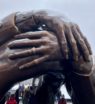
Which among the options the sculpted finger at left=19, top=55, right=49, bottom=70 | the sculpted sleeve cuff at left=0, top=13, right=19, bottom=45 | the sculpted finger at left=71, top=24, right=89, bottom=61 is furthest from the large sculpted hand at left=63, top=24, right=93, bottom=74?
the sculpted sleeve cuff at left=0, top=13, right=19, bottom=45

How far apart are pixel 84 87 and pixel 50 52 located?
26 cm

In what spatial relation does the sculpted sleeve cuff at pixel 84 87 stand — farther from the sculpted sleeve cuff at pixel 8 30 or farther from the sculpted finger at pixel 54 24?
the sculpted sleeve cuff at pixel 8 30

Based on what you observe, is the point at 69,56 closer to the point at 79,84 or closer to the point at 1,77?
the point at 79,84

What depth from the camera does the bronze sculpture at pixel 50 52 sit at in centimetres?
177

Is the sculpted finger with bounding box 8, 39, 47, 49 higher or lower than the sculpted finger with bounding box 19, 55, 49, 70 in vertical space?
higher

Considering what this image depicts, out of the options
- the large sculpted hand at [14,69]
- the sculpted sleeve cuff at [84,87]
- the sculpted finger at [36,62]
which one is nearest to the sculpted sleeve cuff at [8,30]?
the large sculpted hand at [14,69]

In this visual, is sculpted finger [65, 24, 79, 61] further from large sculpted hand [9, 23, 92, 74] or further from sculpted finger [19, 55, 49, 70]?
sculpted finger [19, 55, 49, 70]

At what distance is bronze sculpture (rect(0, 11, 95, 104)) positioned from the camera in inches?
69.7

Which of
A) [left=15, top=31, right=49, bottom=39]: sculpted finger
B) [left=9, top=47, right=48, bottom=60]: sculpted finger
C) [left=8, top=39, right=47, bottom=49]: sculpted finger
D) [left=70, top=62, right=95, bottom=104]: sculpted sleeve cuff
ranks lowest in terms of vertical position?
[left=70, top=62, right=95, bottom=104]: sculpted sleeve cuff

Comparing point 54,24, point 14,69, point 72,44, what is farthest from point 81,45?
point 14,69

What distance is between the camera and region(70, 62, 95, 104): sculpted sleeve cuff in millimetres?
1879

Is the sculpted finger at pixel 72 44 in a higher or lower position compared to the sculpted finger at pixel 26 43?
lower

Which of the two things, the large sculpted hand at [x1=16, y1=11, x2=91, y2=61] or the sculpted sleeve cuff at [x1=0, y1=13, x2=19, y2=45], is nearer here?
the large sculpted hand at [x1=16, y1=11, x2=91, y2=61]

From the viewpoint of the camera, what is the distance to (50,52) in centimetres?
177
